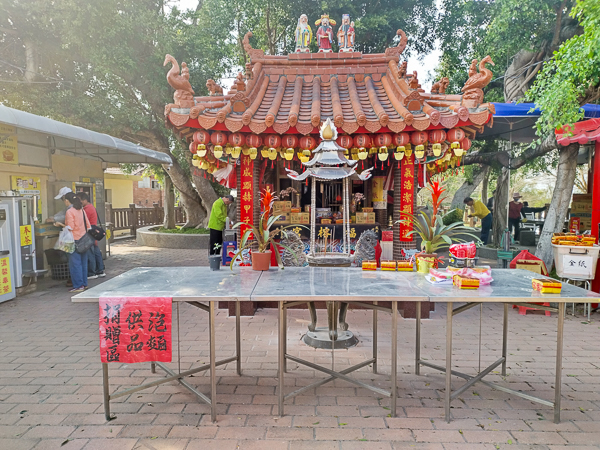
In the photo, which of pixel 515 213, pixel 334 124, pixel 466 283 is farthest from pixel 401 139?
pixel 515 213

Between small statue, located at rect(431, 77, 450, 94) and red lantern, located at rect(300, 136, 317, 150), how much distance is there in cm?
250

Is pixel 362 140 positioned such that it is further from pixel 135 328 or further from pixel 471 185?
pixel 471 185

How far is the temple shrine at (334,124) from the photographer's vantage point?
5695 mm

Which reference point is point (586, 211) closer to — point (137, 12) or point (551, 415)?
point (551, 415)

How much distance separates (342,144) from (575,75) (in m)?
3.67

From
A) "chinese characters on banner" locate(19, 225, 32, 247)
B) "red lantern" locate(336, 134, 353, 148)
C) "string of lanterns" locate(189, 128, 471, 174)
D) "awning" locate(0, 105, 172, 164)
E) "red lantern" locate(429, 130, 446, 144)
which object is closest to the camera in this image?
"red lantern" locate(429, 130, 446, 144)

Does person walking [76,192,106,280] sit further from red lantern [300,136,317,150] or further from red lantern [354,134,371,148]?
red lantern [354,134,371,148]

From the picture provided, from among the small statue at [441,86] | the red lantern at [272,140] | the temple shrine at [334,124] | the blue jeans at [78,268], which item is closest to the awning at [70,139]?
the blue jeans at [78,268]

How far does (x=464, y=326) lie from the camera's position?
5.73 m

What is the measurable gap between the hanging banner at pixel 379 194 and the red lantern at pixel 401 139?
1826 mm

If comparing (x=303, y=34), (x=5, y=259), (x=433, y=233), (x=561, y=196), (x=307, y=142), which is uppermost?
(x=303, y=34)

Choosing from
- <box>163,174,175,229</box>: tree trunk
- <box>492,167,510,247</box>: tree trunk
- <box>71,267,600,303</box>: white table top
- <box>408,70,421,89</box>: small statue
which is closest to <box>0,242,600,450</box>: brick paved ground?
<box>71,267,600,303</box>: white table top

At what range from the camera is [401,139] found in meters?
5.97

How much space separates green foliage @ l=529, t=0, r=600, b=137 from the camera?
5305 millimetres
